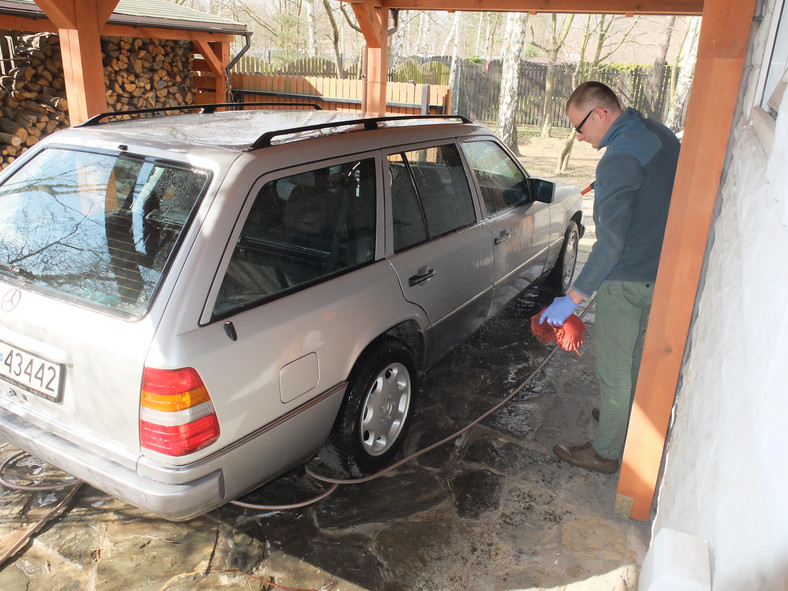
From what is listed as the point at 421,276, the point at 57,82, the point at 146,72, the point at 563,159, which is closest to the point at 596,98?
the point at 421,276

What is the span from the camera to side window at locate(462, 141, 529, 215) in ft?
14.1

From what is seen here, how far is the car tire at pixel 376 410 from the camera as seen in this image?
A: 10.0 feet

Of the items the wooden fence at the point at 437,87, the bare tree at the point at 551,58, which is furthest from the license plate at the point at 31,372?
the bare tree at the point at 551,58

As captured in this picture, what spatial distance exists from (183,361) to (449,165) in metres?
2.40

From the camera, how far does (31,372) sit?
2.51 m

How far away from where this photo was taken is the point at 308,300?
8.77 ft

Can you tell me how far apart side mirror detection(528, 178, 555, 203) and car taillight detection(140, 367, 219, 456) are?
3.40m

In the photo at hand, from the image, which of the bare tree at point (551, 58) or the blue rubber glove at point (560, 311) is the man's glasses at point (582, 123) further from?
the bare tree at point (551, 58)

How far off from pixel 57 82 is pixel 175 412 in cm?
911

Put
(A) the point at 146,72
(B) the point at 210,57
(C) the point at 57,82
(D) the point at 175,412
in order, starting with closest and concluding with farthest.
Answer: (D) the point at 175,412
(C) the point at 57,82
(A) the point at 146,72
(B) the point at 210,57

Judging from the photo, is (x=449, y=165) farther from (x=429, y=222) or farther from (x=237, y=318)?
(x=237, y=318)

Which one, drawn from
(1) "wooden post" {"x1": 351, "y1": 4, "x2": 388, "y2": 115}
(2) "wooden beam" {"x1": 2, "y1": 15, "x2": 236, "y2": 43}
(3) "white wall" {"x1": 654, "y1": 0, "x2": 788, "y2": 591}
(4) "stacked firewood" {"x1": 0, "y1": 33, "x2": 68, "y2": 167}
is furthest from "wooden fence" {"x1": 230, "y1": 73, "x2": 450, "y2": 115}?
(3) "white wall" {"x1": 654, "y1": 0, "x2": 788, "y2": 591}

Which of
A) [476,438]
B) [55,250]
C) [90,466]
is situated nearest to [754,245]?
[90,466]

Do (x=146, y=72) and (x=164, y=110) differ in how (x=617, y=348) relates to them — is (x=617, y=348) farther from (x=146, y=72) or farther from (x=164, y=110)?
(x=146, y=72)
